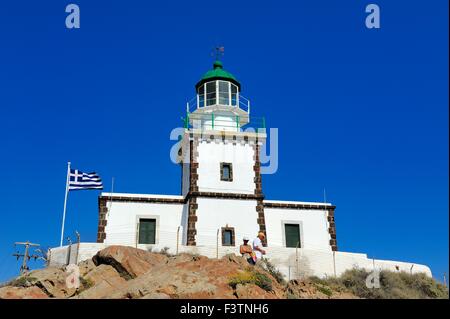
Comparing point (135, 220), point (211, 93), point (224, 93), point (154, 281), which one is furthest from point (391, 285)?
point (211, 93)

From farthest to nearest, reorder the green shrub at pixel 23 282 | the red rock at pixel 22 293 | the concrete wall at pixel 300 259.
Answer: the concrete wall at pixel 300 259 < the green shrub at pixel 23 282 < the red rock at pixel 22 293

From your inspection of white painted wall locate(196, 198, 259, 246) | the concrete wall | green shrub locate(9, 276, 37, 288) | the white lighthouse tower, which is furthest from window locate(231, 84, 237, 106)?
green shrub locate(9, 276, 37, 288)

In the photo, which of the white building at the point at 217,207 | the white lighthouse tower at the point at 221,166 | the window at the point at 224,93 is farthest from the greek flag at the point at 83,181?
the window at the point at 224,93

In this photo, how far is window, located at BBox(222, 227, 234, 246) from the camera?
26.7 meters

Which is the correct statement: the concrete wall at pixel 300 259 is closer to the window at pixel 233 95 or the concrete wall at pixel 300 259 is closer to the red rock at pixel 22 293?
the red rock at pixel 22 293

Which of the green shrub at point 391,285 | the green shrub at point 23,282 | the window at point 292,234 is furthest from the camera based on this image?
the window at point 292,234

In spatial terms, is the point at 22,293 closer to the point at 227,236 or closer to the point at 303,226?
the point at 227,236

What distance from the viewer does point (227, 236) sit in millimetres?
26828

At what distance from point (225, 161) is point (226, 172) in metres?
0.65

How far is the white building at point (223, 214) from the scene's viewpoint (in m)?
25.7

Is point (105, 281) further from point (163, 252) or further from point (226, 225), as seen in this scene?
point (226, 225)

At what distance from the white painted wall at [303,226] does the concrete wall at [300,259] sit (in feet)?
7.65
